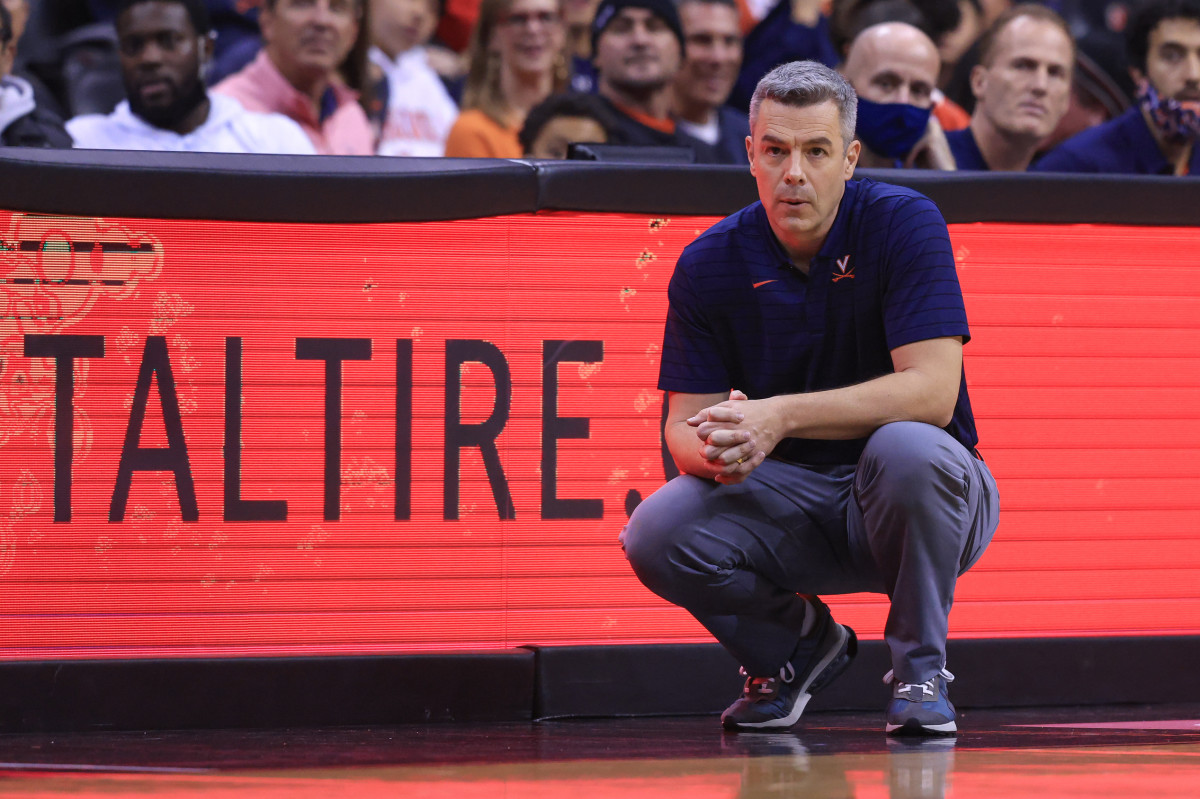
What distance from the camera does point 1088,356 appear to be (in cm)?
329

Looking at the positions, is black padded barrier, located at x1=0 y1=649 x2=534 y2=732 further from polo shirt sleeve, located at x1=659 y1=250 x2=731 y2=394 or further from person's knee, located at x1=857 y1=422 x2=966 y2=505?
person's knee, located at x1=857 y1=422 x2=966 y2=505

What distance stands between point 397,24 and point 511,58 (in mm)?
911

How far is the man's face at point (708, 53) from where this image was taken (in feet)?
17.5

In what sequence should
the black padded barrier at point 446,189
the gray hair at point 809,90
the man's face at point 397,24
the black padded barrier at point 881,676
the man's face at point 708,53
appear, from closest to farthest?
the gray hair at point 809,90, the black padded barrier at point 446,189, the black padded barrier at point 881,676, the man's face at point 708,53, the man's face at point 397,24

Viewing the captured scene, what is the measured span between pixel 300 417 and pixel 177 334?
0.29 meters

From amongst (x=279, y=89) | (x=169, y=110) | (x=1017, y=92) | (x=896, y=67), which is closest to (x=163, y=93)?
(x=169, y=110)

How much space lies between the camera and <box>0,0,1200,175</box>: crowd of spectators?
444cm

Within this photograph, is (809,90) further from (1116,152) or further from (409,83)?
(409,83)

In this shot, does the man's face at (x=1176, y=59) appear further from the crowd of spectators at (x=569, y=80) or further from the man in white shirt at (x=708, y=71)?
the man in white shirt at (x=708, y=71)

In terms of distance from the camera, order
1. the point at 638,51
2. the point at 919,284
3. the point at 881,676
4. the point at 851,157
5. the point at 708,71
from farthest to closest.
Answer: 1. the point at 708,71
2. the point at 638,51
3. the point at 881,676
4. the point at 851,157
5. the point at 919,284

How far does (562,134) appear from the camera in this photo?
178 inches

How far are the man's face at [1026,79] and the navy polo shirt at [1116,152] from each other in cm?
16

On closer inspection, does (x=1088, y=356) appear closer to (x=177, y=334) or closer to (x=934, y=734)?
(x=934, y=734)

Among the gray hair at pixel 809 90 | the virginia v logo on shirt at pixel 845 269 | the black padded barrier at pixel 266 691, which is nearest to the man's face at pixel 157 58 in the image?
the black padded barrier at pixel 266 691
